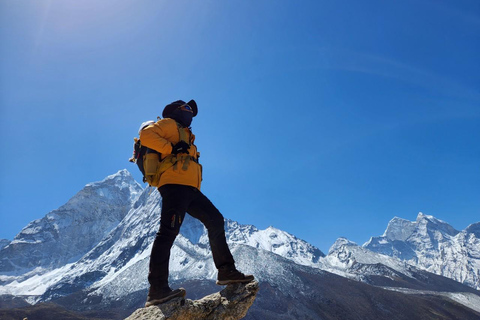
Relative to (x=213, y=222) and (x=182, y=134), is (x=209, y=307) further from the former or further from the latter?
(x=182, y=134)

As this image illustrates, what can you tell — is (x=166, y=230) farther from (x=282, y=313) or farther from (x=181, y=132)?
(x=282, y=313)

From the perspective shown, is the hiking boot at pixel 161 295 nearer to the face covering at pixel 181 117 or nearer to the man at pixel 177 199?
the man at pixel 177 199

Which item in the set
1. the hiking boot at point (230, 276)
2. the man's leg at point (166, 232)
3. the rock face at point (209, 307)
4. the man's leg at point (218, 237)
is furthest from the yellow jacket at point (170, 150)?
the rock face at point (209, 307)

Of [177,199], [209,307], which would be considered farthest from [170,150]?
[209,307]

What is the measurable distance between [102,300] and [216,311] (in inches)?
5742

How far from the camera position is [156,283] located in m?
4.03

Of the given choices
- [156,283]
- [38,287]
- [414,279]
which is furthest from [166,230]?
[38,287]

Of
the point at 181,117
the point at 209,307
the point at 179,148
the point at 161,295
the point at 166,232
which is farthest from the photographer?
the point at 181,117

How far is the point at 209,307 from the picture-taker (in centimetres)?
434

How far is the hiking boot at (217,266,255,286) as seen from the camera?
4.65 metres

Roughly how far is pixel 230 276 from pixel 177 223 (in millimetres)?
1084

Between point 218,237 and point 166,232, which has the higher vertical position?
point 218,237

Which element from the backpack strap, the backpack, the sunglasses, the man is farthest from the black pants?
the sunglasses

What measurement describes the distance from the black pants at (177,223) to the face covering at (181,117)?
981 millimetres
